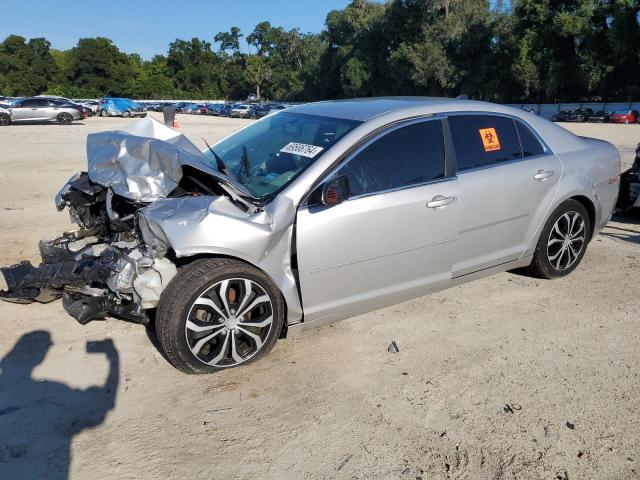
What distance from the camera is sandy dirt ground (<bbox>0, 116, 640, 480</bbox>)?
2521 mm

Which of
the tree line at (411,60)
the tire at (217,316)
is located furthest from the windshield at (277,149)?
the tree line at (411,60)

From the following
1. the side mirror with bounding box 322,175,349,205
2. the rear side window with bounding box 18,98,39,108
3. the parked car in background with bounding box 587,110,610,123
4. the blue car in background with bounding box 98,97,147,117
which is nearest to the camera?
the side mirror with bounding box 322,175,349,205

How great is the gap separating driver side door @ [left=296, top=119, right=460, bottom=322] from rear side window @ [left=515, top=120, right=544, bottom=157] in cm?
93

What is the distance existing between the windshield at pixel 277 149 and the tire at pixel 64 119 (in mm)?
29097

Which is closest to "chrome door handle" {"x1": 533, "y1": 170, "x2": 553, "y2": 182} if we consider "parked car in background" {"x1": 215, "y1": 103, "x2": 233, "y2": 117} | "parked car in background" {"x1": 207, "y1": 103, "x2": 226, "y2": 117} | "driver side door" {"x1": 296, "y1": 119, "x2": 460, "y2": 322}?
"driver side door" {"x1": 296, "y1": 119, "x2": 460, "y2": 322}

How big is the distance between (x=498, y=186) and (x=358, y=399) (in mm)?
2056

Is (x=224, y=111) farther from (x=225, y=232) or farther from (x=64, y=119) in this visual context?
(x=225, y=232)

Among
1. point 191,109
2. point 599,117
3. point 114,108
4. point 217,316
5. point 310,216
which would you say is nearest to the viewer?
point 217,316

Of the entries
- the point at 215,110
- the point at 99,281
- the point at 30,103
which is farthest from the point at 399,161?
the point at 215,110

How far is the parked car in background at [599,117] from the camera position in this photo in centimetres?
4102

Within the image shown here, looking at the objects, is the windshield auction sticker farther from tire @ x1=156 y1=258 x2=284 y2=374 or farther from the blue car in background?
the blue car in background

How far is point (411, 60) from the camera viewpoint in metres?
58.7

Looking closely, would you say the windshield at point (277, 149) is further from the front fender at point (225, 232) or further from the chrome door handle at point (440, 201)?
the chrome door handle at point (440, 201)

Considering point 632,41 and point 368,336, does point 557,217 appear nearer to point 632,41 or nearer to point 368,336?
point 368,336
